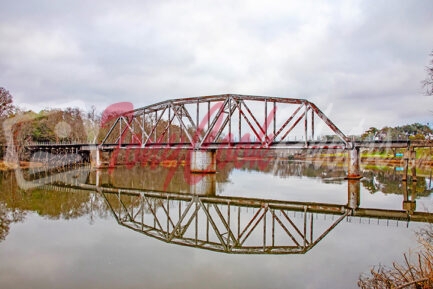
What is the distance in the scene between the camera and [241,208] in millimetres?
21891

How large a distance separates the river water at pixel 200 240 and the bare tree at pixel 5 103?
48820 millimetres

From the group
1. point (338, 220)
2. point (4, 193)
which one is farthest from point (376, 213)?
point (4, 193)

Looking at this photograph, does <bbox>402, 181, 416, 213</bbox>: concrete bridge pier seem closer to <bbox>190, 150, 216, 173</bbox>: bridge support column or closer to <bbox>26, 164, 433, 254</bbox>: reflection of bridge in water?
<bbox>26, 164, 433, 254</bbox>: reflection of bridge in water

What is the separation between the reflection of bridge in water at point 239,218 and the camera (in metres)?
13.7

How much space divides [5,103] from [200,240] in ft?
222

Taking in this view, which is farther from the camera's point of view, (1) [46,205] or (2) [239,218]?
(1) [46,205]

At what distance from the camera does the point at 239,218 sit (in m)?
18.4

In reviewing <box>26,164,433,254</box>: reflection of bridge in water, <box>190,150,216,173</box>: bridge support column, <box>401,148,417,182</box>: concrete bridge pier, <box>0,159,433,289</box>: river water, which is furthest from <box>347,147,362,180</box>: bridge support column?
<box>190,150,216,173</box>: bridge support column

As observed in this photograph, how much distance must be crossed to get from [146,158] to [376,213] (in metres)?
65.3

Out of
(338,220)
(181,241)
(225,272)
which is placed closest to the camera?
(225,272)

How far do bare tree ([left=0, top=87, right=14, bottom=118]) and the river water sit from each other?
1922 inches

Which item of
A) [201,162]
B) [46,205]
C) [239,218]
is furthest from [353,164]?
[46,205]

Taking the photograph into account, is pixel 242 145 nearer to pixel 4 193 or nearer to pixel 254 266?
pixel 4 193

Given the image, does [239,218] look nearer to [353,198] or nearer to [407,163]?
[353,198]
